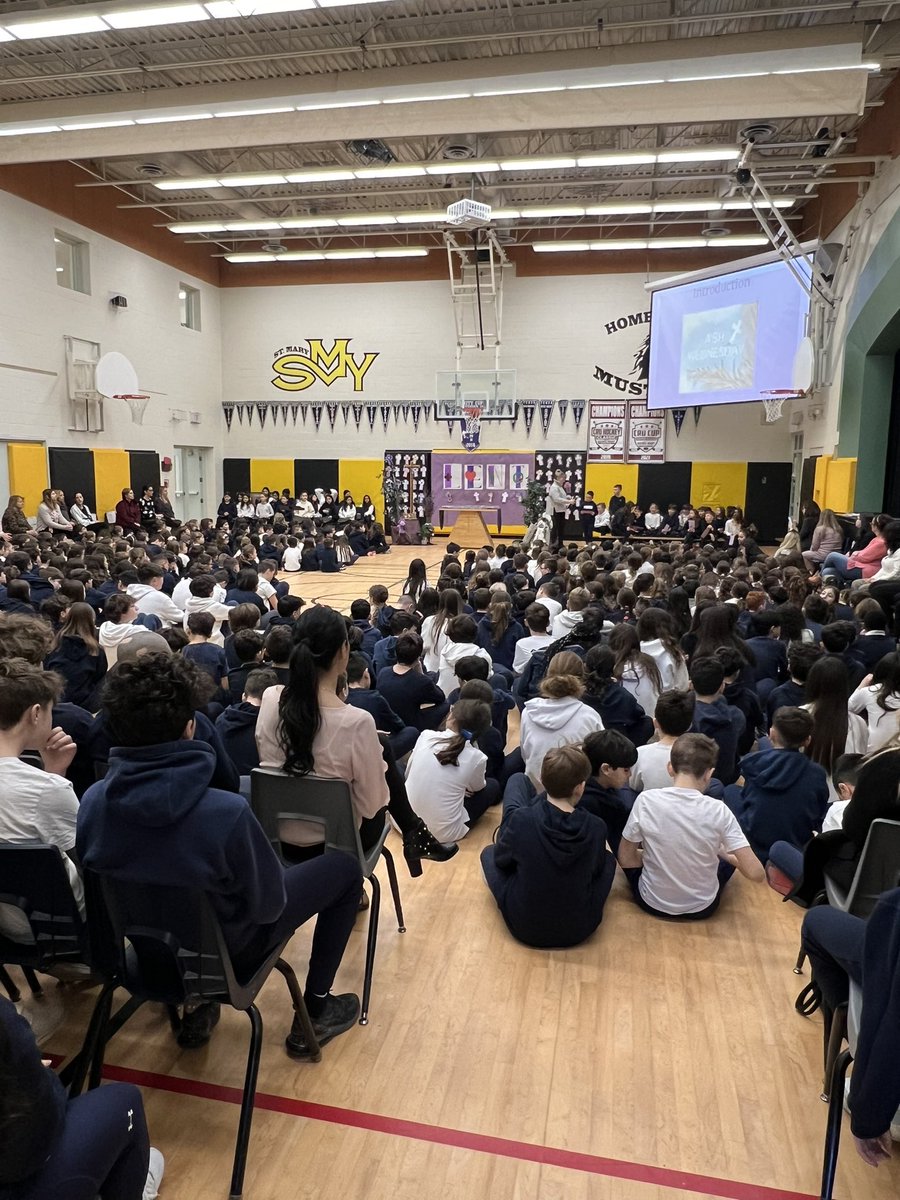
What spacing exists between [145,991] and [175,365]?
18.0 m

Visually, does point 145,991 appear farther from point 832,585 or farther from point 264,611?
point 832,585

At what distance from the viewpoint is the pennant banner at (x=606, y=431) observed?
18438 mm

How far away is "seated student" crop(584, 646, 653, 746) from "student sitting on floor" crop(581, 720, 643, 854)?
27.0 inches

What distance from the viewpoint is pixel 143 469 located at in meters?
16.4

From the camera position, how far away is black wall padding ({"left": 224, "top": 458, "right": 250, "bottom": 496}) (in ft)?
65.9

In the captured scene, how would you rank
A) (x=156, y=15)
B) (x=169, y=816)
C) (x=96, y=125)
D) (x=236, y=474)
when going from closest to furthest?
(x=169, y=816)
(x=156, y=15)
(x=96, y=125)
(x=236, y=474)

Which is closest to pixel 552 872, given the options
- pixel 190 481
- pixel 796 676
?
pixel 796 676

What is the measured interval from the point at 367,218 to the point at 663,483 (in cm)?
874

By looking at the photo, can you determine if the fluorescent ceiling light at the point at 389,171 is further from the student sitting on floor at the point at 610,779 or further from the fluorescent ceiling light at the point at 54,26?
the student sitting on floor at the point at 610,779

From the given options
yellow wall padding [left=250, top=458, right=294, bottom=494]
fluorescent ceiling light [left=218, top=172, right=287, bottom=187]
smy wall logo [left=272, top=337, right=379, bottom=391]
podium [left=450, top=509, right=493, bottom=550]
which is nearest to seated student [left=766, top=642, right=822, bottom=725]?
fluorescent ceiling light [left=218, top=172, right=287, bottom=187]

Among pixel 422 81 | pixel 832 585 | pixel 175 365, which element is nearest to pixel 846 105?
pixel 422 81

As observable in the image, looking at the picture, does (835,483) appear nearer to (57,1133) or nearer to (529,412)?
(529,412)

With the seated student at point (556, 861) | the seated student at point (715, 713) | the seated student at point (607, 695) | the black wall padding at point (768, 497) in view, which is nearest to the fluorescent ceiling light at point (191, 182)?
the black wall padding at point (768, 497)

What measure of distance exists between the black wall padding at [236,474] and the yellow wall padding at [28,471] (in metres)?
6.69
